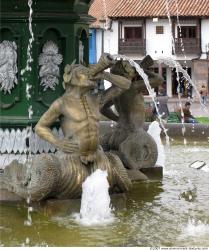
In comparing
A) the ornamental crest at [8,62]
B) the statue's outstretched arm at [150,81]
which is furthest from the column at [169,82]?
the ornamental crest at [8,62]

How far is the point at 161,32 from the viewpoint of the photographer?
170 ft

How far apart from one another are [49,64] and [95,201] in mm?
1996

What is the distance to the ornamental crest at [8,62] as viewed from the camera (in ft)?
27.2

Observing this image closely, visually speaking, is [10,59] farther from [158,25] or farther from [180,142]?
[158,25]

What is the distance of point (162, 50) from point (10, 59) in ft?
144

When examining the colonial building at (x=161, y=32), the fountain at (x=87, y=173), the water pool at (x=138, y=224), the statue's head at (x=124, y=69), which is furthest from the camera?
the colonial building at (x=161, y=32)

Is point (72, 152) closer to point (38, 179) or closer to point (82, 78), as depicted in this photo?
point (38, 179)

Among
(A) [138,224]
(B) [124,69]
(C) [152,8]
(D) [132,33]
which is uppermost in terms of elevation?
(C) [152,8]

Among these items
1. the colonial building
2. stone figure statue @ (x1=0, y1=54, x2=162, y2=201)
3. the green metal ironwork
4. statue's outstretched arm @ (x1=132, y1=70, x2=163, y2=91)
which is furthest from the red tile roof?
stone figure statue @ (x1=0, y1=54, x2=162, y2=201)

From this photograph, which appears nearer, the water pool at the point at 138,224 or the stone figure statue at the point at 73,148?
the water pool at the point at 138,224

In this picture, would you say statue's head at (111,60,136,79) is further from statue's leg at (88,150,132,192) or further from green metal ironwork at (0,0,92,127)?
statue's leg at (88,150,132,192)

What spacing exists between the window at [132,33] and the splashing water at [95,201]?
45368 millimetres

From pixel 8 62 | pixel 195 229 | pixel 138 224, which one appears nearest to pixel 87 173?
pixel 138 224

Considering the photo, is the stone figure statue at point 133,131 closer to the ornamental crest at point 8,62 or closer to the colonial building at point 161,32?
the ornamental crest at point 8,62
